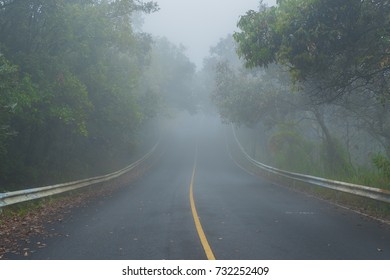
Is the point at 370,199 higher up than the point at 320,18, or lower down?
lower down

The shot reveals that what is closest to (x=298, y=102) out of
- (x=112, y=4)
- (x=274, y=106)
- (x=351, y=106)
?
(x=274, y=106)

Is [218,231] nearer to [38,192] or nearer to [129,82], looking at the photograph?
[38,192]

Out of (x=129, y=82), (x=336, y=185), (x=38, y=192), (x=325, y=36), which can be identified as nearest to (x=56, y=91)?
(x=38, y=192)

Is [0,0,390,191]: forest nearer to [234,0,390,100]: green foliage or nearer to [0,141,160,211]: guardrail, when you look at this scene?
[234,0,390,100]: green foliage

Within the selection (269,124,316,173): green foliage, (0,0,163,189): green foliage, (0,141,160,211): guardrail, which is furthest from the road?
(269,124,316,173): green foliage

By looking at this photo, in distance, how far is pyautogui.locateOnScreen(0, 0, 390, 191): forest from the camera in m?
11.5

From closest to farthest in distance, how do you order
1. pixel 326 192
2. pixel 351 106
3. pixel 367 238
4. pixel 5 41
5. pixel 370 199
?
1. pixel 367 238
2. pixel 370 199
3. pixel 326 192
4. pixel 5 41
5. pixel 351 106

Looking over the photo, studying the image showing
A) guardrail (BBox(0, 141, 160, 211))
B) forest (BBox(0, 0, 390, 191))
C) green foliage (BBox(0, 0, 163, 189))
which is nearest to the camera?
guardrail (BBox(0, 141, 160, 211))

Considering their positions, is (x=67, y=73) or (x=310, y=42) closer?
(x=310, y=42)

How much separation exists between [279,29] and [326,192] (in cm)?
737

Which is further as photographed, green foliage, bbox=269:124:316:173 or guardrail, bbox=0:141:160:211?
green foliage, bbox=269:124:316:173

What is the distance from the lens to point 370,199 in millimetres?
12398
